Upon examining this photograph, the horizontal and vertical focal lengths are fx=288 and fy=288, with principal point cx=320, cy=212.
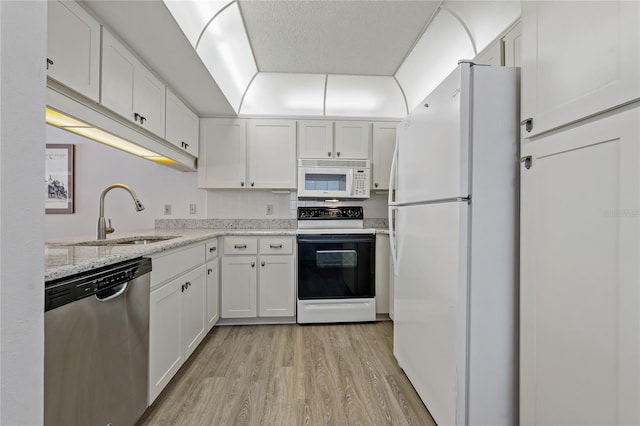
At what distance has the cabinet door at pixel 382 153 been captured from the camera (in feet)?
10.6

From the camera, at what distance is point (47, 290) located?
0.90m

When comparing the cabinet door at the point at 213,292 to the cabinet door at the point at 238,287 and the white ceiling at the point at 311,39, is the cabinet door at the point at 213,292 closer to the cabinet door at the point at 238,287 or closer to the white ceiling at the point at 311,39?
the cabinet door at the point at 238,287

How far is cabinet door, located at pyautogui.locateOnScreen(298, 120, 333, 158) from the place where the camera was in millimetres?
3139

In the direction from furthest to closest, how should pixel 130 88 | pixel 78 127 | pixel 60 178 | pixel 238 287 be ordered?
pixel 60 178
pixel 238 287
pixel 130 88
pixel 78 127

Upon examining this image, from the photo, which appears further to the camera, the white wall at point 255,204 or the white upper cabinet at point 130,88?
the white wall at point 255,204

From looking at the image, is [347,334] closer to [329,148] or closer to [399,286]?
[399,286]

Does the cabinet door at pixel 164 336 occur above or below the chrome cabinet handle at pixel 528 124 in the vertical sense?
below

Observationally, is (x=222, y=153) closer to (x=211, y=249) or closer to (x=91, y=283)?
(x=211, y=249)

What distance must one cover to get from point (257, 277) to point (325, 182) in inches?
47.5

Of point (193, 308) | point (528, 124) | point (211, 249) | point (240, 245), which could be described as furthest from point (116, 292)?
point (528, 124)

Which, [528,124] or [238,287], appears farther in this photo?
[238,287]

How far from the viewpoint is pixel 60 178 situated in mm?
2963

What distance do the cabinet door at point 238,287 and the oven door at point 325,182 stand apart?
906 millimetres

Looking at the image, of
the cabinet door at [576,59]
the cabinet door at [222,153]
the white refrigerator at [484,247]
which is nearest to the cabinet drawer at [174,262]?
the cabinet door at [222,153]
